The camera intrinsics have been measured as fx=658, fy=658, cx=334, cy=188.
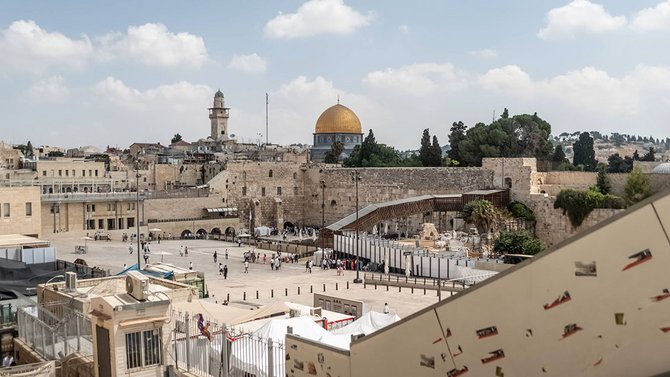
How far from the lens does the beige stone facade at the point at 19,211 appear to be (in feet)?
79.8

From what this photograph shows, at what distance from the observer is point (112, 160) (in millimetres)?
62406

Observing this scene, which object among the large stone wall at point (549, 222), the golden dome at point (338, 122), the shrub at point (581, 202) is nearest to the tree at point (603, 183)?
the shrub at point (581, 202)

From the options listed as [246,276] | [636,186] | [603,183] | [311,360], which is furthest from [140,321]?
[603,183]

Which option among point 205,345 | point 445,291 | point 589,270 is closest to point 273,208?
point 445,291

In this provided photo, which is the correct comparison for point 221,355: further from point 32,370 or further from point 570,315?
point 570,315

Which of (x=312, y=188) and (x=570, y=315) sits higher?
(x=570, y=315)

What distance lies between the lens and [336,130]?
71375mm

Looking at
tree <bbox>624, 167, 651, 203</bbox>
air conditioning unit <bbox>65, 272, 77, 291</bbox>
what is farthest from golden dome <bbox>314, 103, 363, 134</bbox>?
air conditioning unit <bbox>65, 272, 77, 291</bbox>

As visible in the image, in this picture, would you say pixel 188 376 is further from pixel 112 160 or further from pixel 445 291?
pixel 112 160

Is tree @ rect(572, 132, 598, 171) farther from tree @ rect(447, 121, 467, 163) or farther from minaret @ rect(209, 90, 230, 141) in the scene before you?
minaret @ rect(209, 90, 230, 141)

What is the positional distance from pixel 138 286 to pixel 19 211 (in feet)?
67.1

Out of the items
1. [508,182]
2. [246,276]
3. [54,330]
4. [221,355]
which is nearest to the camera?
[221,355]

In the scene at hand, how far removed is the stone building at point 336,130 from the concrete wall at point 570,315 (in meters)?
66.5

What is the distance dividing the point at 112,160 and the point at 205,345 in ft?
192
